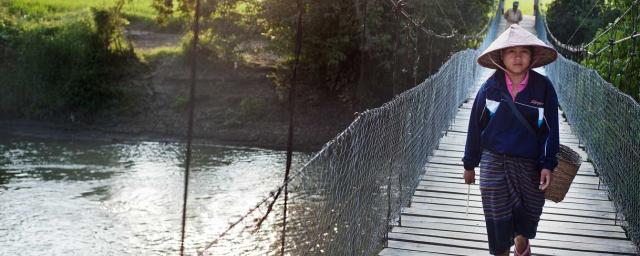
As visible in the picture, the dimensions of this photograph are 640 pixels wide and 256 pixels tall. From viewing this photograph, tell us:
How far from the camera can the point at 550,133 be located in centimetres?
236

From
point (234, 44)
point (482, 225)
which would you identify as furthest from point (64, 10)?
point (482, 225)

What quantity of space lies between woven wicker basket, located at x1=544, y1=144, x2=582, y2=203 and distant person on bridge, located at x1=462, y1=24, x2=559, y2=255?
0.18 m

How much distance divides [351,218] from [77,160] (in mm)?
10005

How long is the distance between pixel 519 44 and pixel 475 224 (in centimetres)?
122

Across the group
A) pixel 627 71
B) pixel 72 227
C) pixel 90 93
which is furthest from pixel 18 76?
pixel 627 71

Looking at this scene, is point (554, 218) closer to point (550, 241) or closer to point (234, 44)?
point (550, 241)

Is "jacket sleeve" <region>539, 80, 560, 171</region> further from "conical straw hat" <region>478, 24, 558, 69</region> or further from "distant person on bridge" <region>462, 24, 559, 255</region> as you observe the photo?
"conical straw hat" <region>478, 24, 558, 69</region>

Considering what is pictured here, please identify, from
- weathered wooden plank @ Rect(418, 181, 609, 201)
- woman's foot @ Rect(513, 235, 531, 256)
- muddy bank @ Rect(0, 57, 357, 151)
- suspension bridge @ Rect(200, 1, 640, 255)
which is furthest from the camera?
muddy bank @ Rect(0, 57, 357, 151)

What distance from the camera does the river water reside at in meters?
8.30

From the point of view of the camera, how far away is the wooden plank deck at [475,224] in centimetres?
312

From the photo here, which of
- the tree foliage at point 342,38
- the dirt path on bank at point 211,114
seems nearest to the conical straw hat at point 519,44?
the tree foliage at point 342,38

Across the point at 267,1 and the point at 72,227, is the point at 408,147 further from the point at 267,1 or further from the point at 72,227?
the point at 267,1

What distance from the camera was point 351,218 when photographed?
2996 millimetres

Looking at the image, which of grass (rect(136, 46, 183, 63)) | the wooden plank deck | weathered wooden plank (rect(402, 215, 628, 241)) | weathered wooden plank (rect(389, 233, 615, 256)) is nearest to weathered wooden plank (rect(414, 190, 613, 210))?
the wooden plank deck
